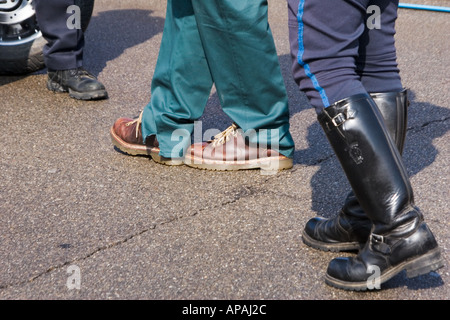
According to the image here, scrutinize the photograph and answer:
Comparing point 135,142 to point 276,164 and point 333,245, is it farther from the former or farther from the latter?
point 333,245

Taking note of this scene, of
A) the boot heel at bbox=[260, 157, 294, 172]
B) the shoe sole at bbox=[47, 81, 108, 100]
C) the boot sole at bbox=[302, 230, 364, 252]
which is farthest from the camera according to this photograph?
the shoe sole at bbox=[47, 81, 108, 100]

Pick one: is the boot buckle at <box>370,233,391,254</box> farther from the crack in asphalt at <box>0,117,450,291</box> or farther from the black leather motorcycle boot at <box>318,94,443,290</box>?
the crack in asphalt at <box>0,117,450,291</box>

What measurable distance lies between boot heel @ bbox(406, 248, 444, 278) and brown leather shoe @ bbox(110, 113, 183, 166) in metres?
1.32

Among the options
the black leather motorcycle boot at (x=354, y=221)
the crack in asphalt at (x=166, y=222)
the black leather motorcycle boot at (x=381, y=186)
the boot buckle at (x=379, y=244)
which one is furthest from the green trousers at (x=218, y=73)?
the boot buckle at (x=379, y=244)

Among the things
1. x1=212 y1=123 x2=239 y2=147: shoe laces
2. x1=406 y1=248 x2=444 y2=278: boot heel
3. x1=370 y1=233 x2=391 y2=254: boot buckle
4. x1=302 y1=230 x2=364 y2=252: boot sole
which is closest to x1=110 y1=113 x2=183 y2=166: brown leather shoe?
x1=212 y1=123 x2=239 y2=147: shoe laces

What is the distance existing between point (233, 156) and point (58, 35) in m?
1.47

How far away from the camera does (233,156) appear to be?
2914mm

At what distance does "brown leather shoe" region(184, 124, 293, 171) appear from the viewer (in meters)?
2.89

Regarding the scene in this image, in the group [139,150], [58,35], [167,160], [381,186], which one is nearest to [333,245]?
[381,186]
